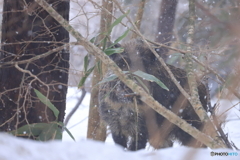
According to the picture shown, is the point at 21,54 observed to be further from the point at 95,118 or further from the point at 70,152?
the point at 95,118

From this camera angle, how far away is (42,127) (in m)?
2.96

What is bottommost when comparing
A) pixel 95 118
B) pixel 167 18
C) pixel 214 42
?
pixel 95 118

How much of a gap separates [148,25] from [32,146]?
7879 mm

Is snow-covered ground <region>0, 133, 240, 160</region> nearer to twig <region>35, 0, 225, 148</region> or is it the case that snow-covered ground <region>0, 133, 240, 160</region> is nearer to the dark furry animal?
twig <region>35, 0, 225, 148</region>

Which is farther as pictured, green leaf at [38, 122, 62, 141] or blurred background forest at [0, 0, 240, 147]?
green leaf at [38, 122, 62, 141]

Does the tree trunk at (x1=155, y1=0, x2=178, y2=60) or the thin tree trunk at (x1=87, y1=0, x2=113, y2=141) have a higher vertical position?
the tree trunk at (x1=155, y1=0, x2=178, y2=60)

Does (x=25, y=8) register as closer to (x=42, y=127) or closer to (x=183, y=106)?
(x=42, y=127)

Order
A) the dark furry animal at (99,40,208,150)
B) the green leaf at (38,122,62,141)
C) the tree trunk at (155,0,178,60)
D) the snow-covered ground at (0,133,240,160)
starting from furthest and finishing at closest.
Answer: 1. the tree trunk at (155,0,178,60)
2. the dark furry animal at (99,40,208,150)
3. the green leaf at (38,122,62,141)
4. the snow-covered ground at (0,133,240,160)

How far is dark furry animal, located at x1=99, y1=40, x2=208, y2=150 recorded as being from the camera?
4164 millimetres

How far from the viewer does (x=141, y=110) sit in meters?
4.25

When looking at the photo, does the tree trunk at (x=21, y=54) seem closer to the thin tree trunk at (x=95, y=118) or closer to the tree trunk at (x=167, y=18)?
the thin tree trunk at (x=95, y=118)

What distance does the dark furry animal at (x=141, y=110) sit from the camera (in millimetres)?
4164

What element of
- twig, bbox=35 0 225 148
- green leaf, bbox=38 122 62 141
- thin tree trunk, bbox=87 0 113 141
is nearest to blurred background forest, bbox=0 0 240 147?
thin tree trunk, bbox=87 0 113 141

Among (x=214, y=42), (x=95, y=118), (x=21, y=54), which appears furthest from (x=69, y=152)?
(x=214, y=42)
